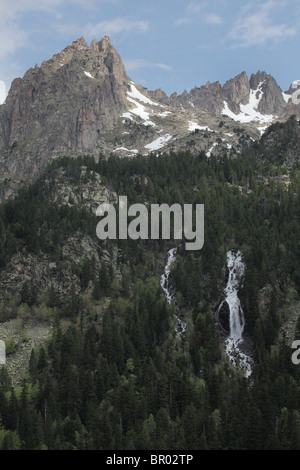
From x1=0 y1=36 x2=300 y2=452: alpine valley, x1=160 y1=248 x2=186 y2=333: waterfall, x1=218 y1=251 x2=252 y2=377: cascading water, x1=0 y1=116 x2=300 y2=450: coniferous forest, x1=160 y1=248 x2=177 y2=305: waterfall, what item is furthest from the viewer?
x1=160 y1=248 x2=177 y2=305: waterfall

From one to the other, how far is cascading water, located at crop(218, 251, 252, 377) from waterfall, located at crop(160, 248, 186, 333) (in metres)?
11.3

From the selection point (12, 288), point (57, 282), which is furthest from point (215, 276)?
point (12, 288)

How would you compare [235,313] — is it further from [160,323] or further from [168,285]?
[168,285]

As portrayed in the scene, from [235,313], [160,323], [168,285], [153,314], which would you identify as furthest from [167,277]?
[160,323]

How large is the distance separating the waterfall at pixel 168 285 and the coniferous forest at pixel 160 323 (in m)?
1.75

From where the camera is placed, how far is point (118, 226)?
160m

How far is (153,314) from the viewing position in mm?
123062

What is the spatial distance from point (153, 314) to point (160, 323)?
2.98m

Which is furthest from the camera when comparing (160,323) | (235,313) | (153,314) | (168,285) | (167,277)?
(167,277)

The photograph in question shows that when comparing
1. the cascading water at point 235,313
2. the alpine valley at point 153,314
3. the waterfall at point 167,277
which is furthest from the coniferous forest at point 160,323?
the cascading water at point 235,313

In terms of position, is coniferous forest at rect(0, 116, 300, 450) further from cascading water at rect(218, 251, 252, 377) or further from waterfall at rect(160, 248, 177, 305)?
cascading water at rect(218, 251, 252, 377)

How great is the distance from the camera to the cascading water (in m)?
116

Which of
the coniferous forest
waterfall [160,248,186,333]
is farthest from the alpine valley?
waterfall [160,248,186,333]

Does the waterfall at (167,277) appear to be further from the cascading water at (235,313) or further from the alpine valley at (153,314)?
the cascading water at (235,313)
